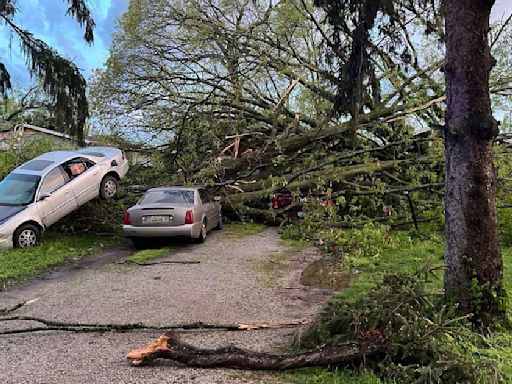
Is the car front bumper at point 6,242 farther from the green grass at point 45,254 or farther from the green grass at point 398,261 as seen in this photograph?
the green grass at point 398,261

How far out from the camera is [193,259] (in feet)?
35.7

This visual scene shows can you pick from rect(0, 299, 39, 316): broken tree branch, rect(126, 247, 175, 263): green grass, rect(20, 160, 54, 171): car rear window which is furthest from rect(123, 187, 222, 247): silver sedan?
rect(0, 299, 39, 316): broken tree branch

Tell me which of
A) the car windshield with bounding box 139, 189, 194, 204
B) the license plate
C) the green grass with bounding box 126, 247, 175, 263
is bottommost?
the green grass with bounding box 126, 247, 175, 263

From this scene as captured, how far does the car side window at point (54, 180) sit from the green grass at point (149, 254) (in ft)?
9.54

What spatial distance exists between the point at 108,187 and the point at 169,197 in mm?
2441

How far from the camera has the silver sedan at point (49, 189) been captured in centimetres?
1205

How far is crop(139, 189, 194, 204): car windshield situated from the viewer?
12.6 m

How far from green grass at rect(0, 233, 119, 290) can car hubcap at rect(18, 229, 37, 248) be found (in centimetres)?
24

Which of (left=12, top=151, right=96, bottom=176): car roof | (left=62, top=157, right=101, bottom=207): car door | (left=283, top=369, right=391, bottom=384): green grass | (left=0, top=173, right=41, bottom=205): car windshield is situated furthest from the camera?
(left=62, top=157, right=101, bottom=207): car door

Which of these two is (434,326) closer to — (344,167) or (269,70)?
(344,167)

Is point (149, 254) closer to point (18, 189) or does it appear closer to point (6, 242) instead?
point (6, 242)

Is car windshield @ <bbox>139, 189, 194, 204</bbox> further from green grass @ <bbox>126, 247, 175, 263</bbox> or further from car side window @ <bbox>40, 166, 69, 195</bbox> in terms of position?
car side window @ <bbox>40, 166, 69, 195</bbox>

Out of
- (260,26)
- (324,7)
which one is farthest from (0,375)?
(260,26)

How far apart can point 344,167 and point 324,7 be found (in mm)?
7417
